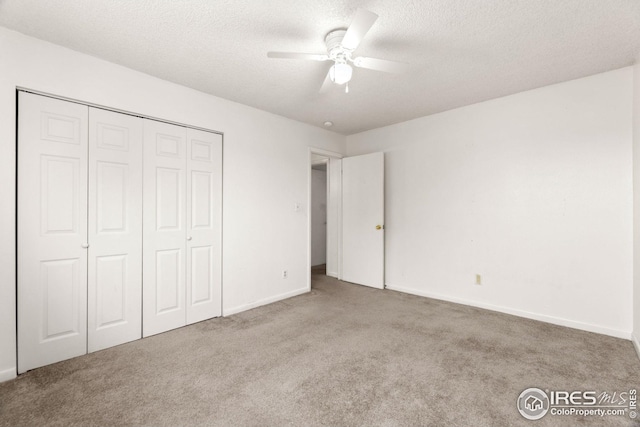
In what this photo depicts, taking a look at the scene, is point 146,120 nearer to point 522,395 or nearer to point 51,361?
point 51,361

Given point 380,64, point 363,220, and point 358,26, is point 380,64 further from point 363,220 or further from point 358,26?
point 363,220

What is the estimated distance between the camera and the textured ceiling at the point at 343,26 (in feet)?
6.09

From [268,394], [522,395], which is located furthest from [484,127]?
[268,394]

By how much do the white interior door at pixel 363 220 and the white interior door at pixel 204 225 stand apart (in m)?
2.20

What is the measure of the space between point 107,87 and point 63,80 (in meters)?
0.29

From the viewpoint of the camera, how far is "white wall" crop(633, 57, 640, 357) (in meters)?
2.42

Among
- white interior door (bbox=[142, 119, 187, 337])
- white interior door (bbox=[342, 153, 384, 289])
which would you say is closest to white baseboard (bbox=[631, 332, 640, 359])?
white interior door (bbox=[342, 153, 384, 289])

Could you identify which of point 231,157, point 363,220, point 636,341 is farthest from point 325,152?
point 636,341

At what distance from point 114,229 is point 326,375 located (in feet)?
7.04

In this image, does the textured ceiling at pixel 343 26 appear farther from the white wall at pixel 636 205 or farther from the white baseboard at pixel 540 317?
the white baseboard at pixel 540 317

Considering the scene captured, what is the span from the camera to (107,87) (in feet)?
8.14

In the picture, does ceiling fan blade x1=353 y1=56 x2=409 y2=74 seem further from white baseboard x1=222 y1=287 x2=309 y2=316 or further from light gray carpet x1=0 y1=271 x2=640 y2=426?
white baseboard x1=222 y1=287 x2=309 y2=316

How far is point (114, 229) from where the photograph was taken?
2.54 m

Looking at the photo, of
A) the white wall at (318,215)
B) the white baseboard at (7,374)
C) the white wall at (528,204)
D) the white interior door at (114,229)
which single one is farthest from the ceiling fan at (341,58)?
the white wall at (318,215)
